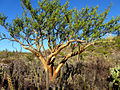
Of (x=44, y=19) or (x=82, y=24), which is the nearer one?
(x=82, y=24)

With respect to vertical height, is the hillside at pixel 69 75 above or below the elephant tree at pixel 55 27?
below

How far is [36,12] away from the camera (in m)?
8.62

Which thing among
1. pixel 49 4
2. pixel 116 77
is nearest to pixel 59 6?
pixel 49 4

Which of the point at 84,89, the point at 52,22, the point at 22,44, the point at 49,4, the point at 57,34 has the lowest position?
the point at 84,89

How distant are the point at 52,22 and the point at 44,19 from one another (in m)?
0.56

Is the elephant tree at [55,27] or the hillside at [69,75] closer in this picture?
the hillside at [69,75]

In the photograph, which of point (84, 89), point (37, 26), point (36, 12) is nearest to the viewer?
point (84, 89)

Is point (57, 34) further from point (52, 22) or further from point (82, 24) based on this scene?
point (82, 24)

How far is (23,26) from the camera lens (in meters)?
8.88

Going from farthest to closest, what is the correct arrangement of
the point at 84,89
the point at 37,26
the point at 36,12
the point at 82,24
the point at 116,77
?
the point at 36,12 → the point at 37,26 → the point at 82,24 → the point at 116,77 → the point at 84,89

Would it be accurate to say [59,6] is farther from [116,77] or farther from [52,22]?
[116,77]

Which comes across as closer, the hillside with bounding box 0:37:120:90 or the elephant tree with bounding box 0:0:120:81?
the hillside with bounding box 0:37:120:90

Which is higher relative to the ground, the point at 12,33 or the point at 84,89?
the point at 12,33

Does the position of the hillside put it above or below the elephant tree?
below
